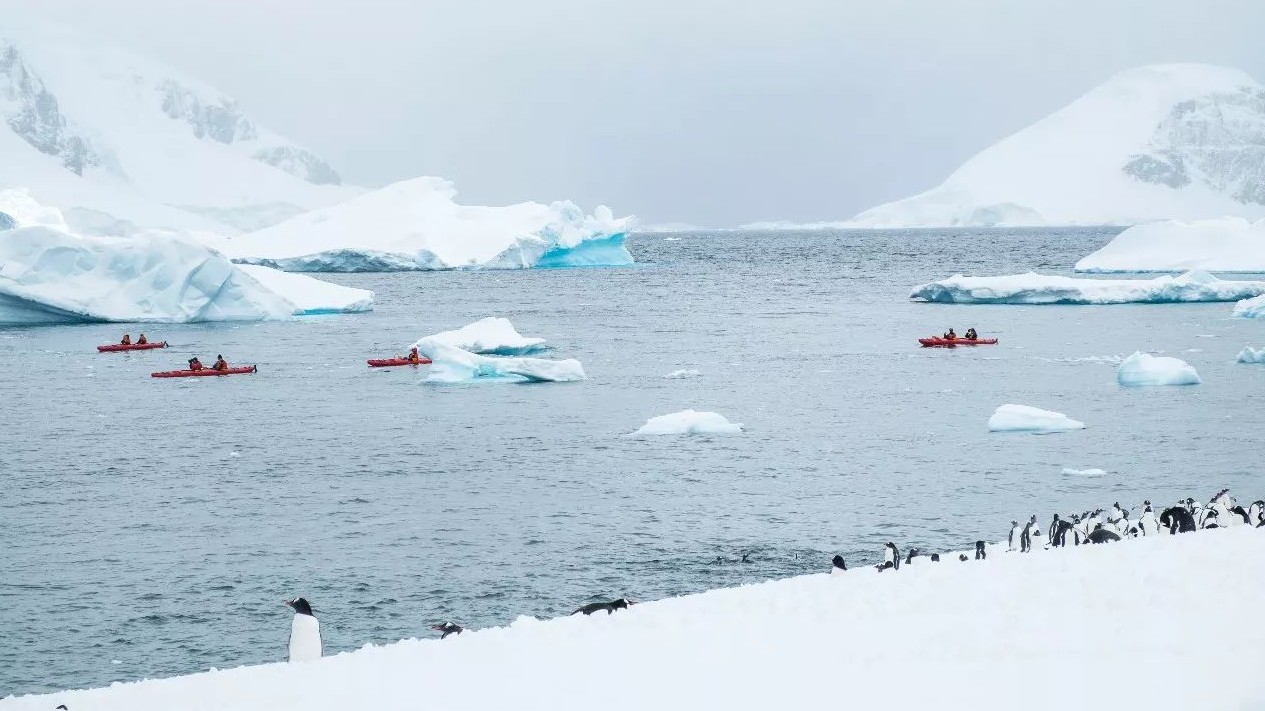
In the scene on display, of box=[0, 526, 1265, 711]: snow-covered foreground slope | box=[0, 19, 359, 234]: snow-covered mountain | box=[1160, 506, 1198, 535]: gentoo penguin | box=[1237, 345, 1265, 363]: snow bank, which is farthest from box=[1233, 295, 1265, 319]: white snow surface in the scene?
box=[0, 19, 359, 234]: snow-covered mountain

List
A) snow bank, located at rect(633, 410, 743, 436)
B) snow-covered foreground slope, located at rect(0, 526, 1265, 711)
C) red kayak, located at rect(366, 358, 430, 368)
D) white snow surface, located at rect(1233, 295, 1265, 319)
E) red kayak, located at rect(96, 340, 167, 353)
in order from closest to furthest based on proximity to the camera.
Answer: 1. snow-covered foreground slope, located at rect(0, 526, 1265, 711)
2. snow bank, located at rect(633, 410, 743, 436)
3. red kayak, located at rect(366, 358, 430, 368)
4. red kayak, located at rect(96, 340, 167, 353)
5. white snow surface, located at rect(1233, 295, 1265, 319)

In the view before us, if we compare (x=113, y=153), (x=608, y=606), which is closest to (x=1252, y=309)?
(x=608, y=606)

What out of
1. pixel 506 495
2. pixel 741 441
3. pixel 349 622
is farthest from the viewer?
pixel 741 441

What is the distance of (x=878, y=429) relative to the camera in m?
28.2

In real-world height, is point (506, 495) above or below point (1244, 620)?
below

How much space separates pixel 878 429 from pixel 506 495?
30.1 ft

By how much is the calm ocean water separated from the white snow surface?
6566mm

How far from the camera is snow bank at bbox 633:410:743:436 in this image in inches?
1085

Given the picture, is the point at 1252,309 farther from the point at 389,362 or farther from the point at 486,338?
the point at 389,362

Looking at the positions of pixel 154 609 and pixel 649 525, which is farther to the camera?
pixel 649 525

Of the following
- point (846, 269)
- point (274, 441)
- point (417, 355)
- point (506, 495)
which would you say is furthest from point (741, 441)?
point (846, 269)

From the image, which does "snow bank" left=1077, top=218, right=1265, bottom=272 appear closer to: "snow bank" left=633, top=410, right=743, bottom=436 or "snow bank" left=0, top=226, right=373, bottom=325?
"snow bank" left=0, top=226, right=373, bottom=325

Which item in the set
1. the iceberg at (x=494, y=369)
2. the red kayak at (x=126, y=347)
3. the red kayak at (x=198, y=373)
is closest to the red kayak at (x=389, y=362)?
the iceberg at (x=494, y=369)

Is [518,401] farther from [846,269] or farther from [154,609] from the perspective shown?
[846,269]
